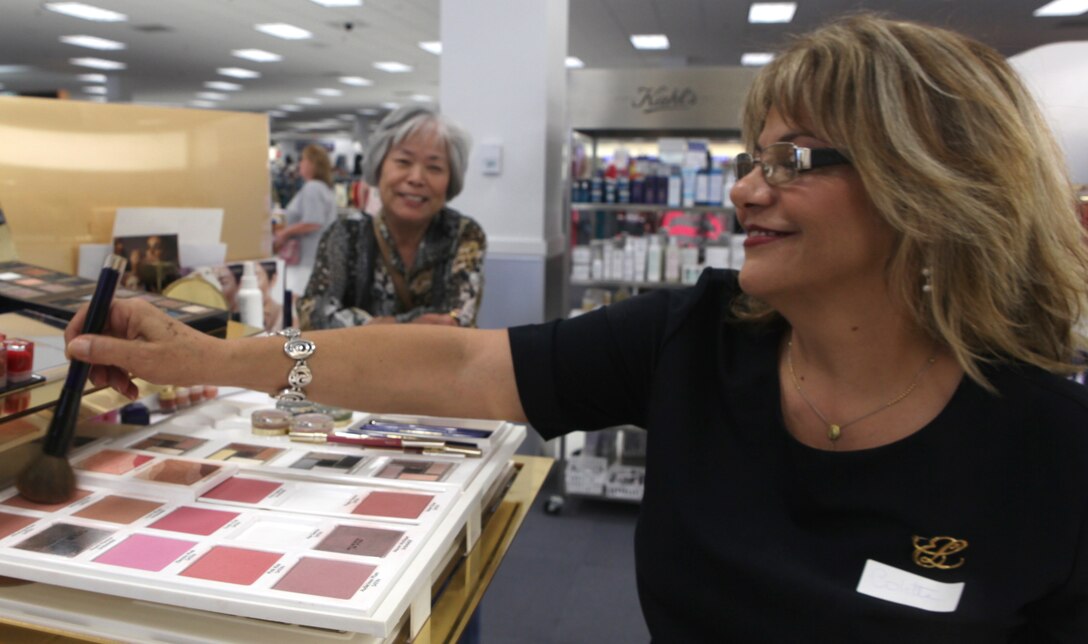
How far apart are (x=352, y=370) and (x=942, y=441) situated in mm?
799

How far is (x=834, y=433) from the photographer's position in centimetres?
106

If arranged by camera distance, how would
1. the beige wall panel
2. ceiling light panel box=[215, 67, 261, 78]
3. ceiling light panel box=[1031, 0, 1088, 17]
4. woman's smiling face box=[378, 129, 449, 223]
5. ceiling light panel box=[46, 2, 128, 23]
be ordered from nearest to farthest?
the beige wall panel → ceiling light panel box=[46, 2, 128, 23] → woman's smiling face box=[378, 129, 449, 223] → ceiling light panel box=[1031, 0, 1088, 17] → ceiling light panel box=[215, 67, 261, 78]

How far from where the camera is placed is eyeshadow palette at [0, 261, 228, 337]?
1.12 meters

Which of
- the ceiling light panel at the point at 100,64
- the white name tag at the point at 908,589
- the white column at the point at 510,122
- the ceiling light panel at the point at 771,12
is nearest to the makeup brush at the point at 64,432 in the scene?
the white name tag at the point at 908,589

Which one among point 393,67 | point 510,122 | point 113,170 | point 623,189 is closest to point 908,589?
point 113,170

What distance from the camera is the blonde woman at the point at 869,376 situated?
93 centimetres

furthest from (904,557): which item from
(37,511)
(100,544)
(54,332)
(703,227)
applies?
(703,227)

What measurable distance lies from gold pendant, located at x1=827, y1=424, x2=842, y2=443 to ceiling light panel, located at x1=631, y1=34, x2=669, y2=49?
10478mm

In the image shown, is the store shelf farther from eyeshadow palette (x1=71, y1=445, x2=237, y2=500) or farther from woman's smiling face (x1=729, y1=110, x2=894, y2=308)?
eyeshadow palette (x1=71, y1=445, x2=237, y2=500)

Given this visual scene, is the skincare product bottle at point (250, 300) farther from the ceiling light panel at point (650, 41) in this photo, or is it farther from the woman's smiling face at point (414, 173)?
the ceiling light panel at point (650, 41)

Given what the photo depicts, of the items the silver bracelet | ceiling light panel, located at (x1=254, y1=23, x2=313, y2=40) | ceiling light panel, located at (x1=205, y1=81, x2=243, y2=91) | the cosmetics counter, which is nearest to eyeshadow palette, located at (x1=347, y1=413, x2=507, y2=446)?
the cosmetics counter

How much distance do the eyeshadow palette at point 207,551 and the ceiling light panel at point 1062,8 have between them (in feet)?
31.1

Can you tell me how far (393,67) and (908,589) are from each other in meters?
14.2

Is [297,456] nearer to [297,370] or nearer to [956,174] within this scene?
[297,370]
